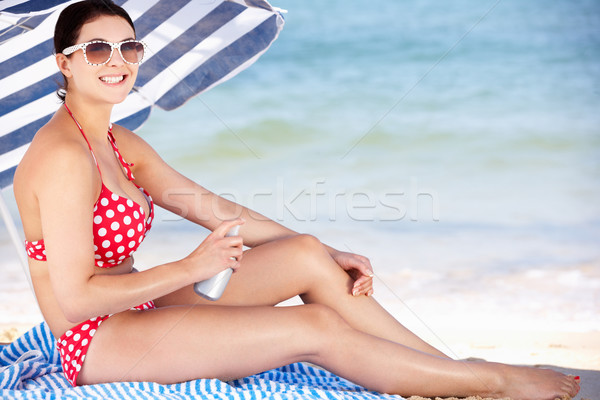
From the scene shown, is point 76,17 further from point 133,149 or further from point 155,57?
point 155,57

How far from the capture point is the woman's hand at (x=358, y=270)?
1.98 metres

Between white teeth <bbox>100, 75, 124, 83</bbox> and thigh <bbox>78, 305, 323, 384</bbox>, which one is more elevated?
white teeth <bbox>100, 75, 124, 83</bbox>

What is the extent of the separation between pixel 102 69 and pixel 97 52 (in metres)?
0.04

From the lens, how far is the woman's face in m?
1.73

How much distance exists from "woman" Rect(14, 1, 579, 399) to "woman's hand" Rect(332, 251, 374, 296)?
0.20 m

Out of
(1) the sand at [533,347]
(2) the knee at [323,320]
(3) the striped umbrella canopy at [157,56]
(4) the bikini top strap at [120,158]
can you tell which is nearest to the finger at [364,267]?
(2) the knee at [323,320]

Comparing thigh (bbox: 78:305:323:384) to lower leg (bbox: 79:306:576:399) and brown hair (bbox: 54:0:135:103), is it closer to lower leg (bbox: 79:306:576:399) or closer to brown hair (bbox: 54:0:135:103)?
lower leg (bbox: 79:306:576:399)

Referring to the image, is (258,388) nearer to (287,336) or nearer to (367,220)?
(287,336)

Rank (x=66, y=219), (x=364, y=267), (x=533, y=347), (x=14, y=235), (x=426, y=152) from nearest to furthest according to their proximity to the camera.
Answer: (x=66, y=219) < (x=364, y=267) < (x=14, y=235) < (x=533, y=347) < (x=426, y=152)

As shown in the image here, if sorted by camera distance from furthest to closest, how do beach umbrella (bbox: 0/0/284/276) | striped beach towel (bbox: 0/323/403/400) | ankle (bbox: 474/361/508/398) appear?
1. beach umbrella (bbox: 0/0/284/276)
2. ankle (bbox: 474/361/508/398)
3. striped beach towel (bbox: 0/323/403/400)

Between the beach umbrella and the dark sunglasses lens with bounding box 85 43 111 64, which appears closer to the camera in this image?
the dark sunglasses lens with bounding box 85 43 111 64

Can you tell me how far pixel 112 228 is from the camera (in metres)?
1.71

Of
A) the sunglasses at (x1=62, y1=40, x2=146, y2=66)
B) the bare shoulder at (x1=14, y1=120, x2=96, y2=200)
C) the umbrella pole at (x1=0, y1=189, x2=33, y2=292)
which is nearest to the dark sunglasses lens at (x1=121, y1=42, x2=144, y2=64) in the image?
the sunglasses at (x1=62, y1=40, x2=146, y2=66)

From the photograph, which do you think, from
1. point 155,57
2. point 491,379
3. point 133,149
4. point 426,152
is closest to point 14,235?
point 133,149
